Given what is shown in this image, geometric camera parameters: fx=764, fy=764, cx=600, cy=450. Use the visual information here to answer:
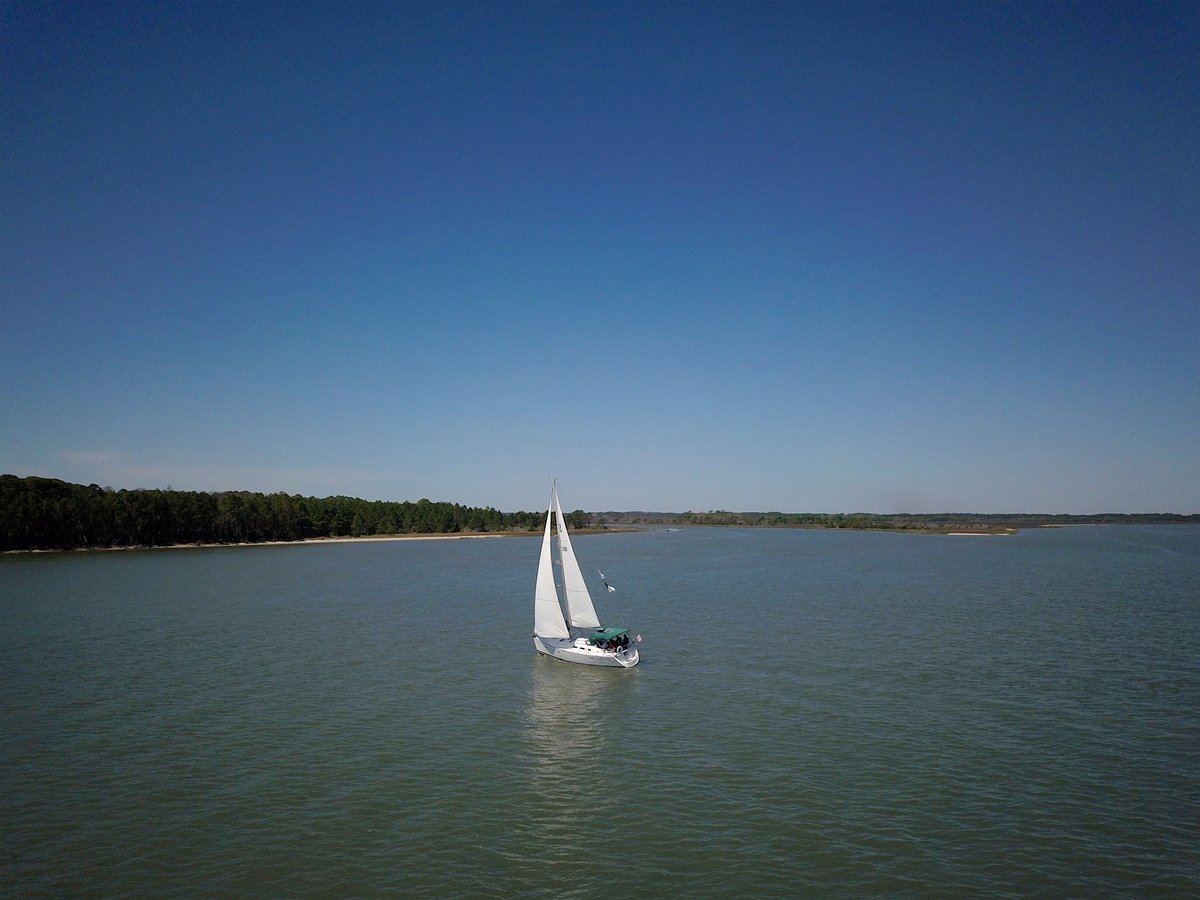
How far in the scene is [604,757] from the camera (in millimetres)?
32188

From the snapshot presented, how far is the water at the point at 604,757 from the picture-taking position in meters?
22.5

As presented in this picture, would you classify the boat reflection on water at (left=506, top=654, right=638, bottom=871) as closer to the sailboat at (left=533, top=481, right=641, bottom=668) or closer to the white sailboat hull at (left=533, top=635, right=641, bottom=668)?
the white sailboat hull at (left=533, top=635, right=641, bottom=668)

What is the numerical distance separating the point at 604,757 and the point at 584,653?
645 inches

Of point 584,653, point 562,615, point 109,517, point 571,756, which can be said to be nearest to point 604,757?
point 571,756

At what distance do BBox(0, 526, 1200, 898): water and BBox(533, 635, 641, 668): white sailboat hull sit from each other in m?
0.95

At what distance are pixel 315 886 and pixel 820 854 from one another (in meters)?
14.8

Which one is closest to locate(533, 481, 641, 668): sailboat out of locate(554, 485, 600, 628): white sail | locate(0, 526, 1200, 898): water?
locate(554, 485, 600, 628): white sail

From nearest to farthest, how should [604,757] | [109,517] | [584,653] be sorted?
1. [604,757]
2. [584,653]
3. [109,517]

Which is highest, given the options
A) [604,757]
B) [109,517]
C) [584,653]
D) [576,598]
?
[109,517]

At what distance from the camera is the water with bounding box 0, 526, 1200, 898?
74.0ft

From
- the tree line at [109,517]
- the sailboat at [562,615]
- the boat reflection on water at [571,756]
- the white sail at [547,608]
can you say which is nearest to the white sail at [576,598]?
the sailboat at [562,615]

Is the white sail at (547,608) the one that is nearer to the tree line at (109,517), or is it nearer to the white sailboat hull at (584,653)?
the white sailboat hull at (584,653)

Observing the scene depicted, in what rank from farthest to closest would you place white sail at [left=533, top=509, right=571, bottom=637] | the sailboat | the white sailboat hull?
white sail at [left=533, top=509, right=571, bottom=637] < the sailboat < the white sailboat hull

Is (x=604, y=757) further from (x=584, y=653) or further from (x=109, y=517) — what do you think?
(x=109, y=517)
